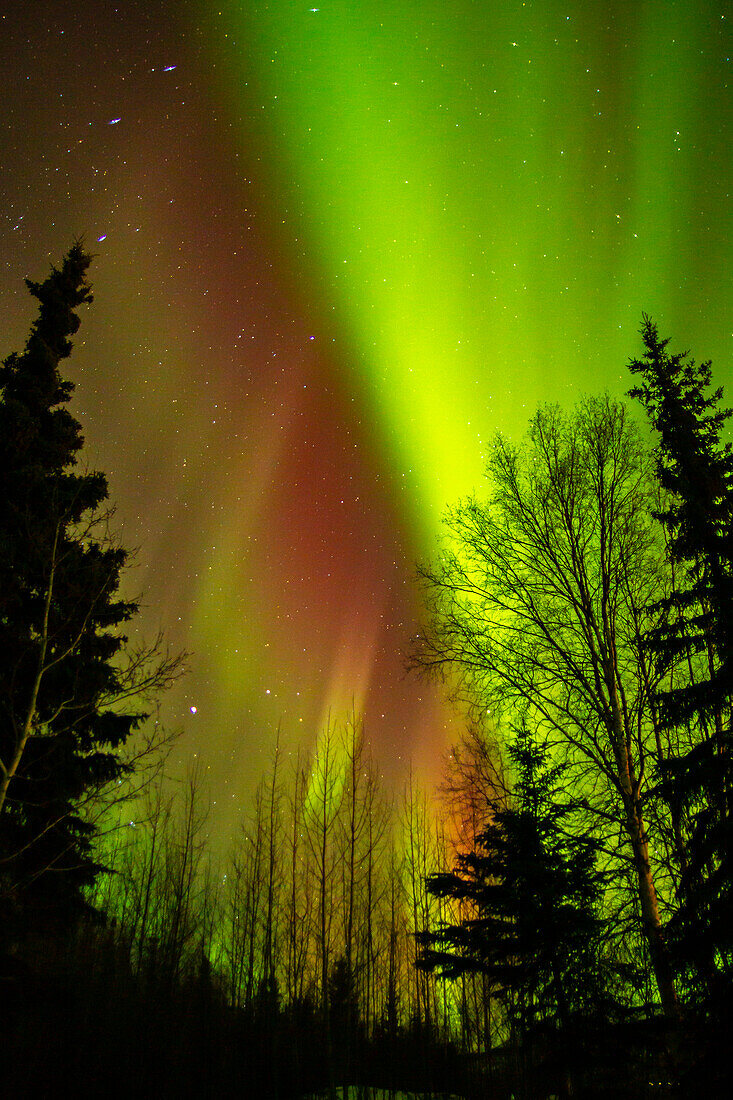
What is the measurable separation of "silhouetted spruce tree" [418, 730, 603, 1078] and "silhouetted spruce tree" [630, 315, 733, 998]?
1.57 metres

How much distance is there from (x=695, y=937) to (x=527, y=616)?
5.24m

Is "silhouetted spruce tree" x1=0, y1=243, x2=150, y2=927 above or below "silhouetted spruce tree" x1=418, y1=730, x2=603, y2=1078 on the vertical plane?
above

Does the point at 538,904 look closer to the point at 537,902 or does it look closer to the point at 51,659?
the point at 537,902

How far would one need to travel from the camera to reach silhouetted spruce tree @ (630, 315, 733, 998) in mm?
7754

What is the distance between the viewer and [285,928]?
26.3m

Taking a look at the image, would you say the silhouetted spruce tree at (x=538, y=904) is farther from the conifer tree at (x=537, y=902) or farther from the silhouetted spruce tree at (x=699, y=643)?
the silhouetted spruce tree at (x=699, y=643)

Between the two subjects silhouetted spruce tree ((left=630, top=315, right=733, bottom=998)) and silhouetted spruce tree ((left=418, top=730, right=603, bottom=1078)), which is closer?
silhouetted spruce tree ((left=630, top=315, right=733, bottom=998))

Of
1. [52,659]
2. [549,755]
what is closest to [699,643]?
[549,755]

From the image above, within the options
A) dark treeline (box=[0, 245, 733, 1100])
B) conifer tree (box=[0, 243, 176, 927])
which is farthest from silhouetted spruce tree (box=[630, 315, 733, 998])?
conifer tree (box=[0, 243, 176, 927])

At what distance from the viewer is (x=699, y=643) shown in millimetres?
8906

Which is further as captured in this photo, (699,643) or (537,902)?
(537,902)

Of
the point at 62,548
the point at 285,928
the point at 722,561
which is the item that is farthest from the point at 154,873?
the point at 722,561

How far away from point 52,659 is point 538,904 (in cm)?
915

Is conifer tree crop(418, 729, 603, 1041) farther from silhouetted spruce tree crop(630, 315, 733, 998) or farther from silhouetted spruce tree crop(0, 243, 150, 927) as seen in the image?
silhouetted spruce tree crop(0, 243, 150, 927)
